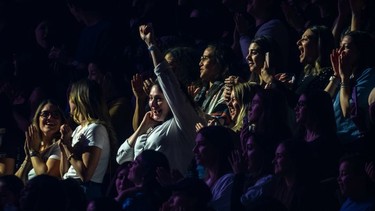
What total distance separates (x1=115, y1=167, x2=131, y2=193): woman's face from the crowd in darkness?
0.4 inches

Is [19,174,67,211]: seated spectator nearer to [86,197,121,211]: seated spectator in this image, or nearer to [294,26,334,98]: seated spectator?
[86,197,121,211]: seated spectator

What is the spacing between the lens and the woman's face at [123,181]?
1113 cm

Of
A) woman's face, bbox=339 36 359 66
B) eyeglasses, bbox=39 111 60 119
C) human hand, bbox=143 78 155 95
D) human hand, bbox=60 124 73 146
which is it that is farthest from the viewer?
eyeglasses, bbox=39 111 60 119

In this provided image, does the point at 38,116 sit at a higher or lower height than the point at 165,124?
higher

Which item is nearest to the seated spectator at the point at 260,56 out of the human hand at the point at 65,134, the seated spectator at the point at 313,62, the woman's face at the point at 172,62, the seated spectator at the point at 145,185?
the seated spectator at the point at 313,62

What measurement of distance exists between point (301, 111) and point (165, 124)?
1218 mm

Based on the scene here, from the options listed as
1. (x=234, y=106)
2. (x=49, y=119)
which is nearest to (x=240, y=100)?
(x=234, y=106)

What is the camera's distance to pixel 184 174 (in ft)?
37.6

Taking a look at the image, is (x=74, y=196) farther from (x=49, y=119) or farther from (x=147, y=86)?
(x=49, y=119)

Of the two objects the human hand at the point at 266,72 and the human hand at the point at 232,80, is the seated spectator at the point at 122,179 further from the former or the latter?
the human hand at the point at 266,72

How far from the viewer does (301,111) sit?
35.1 ft

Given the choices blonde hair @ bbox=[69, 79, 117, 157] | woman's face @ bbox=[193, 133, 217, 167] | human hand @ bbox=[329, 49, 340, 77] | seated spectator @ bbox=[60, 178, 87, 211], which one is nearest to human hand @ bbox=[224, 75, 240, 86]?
human hand @ bbox=[329, 49, 340, 77]

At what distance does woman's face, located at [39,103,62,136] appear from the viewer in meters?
12.6

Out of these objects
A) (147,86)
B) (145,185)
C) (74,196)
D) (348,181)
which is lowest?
(348,181)
